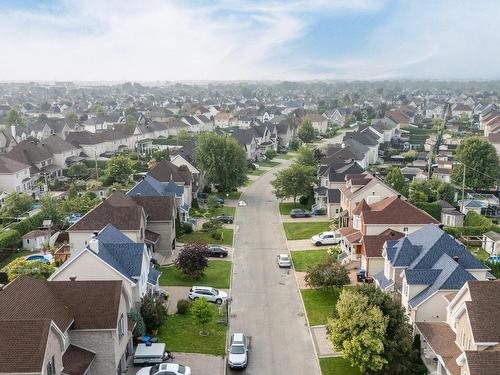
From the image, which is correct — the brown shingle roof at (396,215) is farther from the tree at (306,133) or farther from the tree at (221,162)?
the tree at (306,133)

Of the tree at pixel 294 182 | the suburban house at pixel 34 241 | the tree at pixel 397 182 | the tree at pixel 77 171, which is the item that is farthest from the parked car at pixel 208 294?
the tree at pixel 77 171

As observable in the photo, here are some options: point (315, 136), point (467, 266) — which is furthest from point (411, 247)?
point (315, 136)

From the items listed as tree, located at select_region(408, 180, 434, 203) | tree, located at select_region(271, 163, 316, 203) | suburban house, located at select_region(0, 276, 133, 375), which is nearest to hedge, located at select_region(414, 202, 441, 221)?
tree, located at select_region(408, 180, 434, 203)

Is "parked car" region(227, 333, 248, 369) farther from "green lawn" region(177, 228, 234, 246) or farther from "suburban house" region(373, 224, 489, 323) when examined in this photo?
"green lawn" region(177, 228, 234, 246)

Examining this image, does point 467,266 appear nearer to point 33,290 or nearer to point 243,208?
point 33,290

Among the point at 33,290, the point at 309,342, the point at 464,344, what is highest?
the point at 33,290
